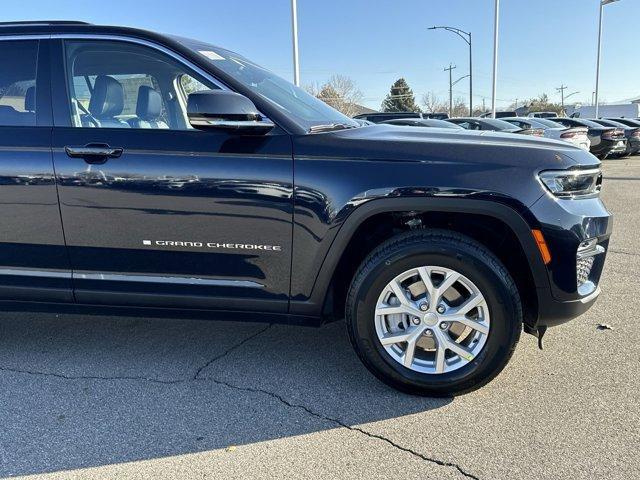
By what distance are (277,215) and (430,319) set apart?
0.95m

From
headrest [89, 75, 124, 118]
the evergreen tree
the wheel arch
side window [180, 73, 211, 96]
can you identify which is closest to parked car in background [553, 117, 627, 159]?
the wheel arch

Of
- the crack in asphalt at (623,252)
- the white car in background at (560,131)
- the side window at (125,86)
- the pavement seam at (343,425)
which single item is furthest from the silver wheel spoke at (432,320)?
the white car in background at (560,131)

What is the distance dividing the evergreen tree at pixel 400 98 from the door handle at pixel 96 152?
2834 inches

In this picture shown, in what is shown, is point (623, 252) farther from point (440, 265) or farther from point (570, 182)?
point (440, 265)

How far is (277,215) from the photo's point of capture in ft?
8.73

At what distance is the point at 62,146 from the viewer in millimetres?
2797

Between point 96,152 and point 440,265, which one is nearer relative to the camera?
point 440,265

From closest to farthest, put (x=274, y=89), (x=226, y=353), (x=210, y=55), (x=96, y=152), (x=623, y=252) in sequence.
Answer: (x=96, y=152)
(x=210, y=55)
(x=274, y=89)
(x=226, y=353)
(x=623, y=252)

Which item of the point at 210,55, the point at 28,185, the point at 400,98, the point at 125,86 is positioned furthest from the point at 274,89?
the point at 400,98

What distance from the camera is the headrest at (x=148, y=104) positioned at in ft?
9.89

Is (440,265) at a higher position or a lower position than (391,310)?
higher

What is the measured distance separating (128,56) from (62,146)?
2.14 feet

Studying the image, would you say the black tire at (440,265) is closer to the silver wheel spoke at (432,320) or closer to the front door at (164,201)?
the silver wheel spoke at (432,320)

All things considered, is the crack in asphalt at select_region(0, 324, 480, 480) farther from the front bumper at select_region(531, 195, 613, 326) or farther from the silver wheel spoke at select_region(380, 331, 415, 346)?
the front bumper at select_region(531, 195, 613, 326)
